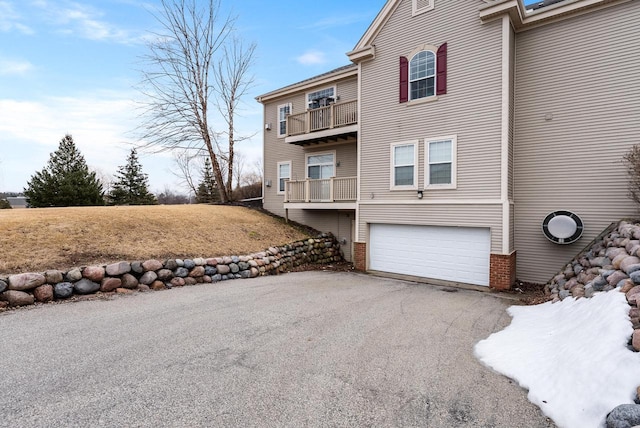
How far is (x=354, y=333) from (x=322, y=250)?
8135 millimetres

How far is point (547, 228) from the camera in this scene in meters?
8.85

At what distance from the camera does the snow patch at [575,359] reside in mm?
2779

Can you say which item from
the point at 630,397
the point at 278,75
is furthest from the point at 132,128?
the point at 630,397

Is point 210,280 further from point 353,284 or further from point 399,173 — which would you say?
point 399,173

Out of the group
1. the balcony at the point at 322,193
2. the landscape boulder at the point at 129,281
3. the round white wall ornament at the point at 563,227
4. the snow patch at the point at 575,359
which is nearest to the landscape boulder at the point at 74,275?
the landscape boulder at the point at 129,281

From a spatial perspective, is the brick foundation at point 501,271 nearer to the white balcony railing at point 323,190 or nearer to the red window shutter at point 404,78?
the white balcony railing at point 323,190

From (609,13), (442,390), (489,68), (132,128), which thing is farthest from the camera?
(132,128)

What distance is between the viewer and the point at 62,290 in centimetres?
646

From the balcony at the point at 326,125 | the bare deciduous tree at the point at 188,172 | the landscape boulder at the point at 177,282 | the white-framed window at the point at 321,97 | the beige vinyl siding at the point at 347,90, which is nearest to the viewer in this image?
the landscape boulder at the point at 177,282

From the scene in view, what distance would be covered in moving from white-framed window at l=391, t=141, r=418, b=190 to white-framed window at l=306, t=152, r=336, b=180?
11.8 ft

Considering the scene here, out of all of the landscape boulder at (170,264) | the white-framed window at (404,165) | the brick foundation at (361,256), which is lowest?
the brick foundation at (361,256)

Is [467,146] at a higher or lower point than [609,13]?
lower

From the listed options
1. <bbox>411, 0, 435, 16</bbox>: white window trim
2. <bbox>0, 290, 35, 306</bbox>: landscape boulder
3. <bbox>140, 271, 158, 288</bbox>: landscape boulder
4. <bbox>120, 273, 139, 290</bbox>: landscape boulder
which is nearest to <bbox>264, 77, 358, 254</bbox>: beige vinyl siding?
<bbox>411, 0, 435, 16</bbox>: white window trim

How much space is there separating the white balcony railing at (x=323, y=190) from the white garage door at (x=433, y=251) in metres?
1.72
